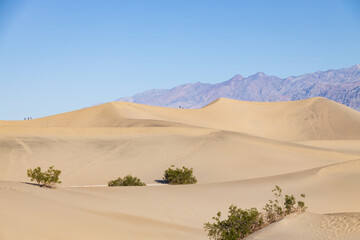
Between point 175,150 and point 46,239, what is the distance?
26.3 metres

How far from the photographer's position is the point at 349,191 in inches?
778

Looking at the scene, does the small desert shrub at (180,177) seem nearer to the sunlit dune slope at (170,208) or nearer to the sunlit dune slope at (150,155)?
the sunlit dune slope at (150,155)

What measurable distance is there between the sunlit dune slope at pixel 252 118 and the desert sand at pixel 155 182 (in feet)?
6.95

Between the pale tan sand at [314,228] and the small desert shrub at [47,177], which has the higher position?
the small desert shrub at [47,177]

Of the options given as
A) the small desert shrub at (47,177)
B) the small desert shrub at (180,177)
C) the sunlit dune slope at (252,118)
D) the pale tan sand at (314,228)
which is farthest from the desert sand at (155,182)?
the sunlit dune slope at (252,118)

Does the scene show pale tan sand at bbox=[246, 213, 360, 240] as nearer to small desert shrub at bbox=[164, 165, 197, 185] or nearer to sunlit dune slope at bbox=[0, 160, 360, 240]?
sunlit dune slope at bbox=[0, 160, 360, 240]

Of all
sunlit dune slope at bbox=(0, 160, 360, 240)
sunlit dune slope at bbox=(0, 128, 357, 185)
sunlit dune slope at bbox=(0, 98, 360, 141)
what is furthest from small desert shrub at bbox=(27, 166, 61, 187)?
sunlit dune slope at bbox=(0, 98, 360, 141)

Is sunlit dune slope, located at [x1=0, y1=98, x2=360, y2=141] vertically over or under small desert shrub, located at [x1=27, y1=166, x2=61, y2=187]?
over

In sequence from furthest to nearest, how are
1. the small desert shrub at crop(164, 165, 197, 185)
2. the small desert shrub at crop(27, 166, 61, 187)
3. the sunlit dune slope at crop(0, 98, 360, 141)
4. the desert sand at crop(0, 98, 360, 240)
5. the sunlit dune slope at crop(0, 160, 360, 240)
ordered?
the sunlit dune slope at crop(0, 98, 360, 141), the small desert shrub at crop(164, 165, 197, 185), the small desert shrub at crop(27, 166, 61, 187), the desert sand at crop(0, 98, 360, 240), the sunlit dune slope at crop(0, 160, 360, 240)

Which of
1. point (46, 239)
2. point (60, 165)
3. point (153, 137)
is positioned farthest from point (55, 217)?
point (153, 137)

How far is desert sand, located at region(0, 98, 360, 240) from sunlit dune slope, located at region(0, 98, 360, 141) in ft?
6.95

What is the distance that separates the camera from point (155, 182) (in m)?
27.9

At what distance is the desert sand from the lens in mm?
11891

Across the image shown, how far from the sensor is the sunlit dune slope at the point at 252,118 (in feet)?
239
